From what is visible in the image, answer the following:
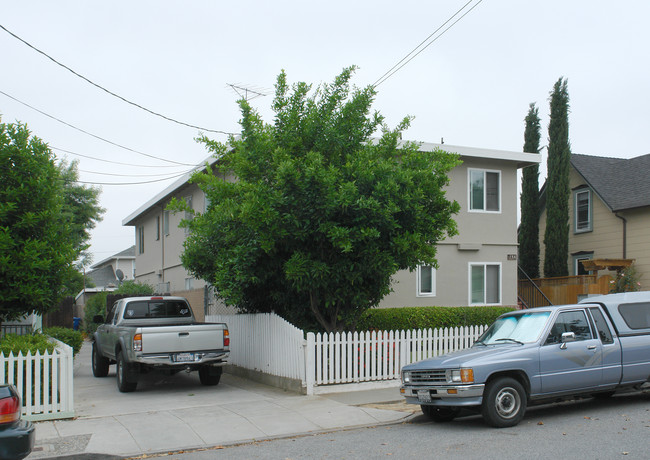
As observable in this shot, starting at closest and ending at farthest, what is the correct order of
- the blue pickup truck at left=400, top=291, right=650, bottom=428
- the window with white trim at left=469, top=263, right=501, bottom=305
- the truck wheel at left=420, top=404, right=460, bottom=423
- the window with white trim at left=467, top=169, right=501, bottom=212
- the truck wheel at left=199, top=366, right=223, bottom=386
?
1. the blue pickup truck at left=400, top=291, right=650, bottom=428
2. the truck wheel at left=420, top=404, right=460, bottom=423
3. the truck wheel at left=199, top=366, right=223, bottom=386
4. the window with white trim at left=469, top=263, right=501, bottom=305
5. the window with white trim at left=467, top=169, right=501, bottom=212

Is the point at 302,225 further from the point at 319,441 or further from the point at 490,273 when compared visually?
the point at 490,273

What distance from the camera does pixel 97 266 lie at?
62.6 m

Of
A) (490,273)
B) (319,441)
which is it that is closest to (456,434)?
(319,441)

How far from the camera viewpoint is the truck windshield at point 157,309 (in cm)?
1459

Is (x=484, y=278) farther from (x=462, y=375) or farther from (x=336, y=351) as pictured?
(x=462, y=375)

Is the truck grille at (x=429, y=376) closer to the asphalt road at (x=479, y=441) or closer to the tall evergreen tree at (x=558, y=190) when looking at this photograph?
the asphalt road at (x=479, y=441)

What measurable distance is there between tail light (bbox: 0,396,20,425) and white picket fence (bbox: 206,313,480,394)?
253 inches

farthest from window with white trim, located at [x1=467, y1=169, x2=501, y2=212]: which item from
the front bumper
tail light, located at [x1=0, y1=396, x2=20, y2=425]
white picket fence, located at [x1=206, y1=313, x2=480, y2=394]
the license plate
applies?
tail light, located at [x1=0, y1=396, x2=20, y2=425]

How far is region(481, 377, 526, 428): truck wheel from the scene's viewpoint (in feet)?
28.3

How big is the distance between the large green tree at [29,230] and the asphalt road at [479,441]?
15.9ft

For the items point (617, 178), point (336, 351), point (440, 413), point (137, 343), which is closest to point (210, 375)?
point (137, 343)

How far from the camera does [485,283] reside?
20000mm

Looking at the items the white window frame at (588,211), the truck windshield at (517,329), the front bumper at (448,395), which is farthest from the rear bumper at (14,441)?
the white window frame at (588,211)

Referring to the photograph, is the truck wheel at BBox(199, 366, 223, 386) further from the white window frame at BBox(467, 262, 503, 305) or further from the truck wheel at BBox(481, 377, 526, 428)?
the white window frame at BBox(467, 262, 503, 305)
